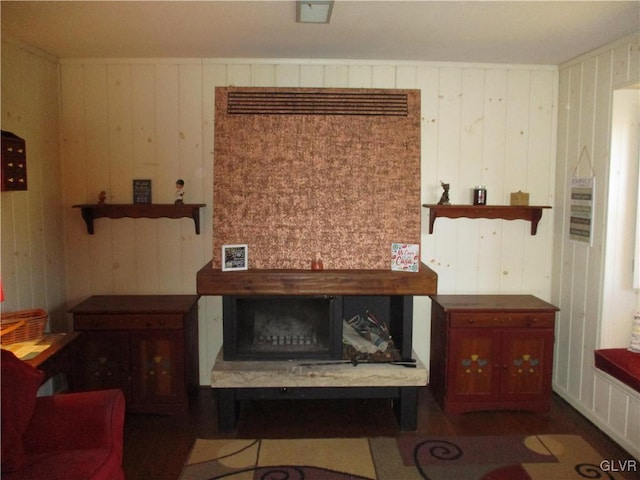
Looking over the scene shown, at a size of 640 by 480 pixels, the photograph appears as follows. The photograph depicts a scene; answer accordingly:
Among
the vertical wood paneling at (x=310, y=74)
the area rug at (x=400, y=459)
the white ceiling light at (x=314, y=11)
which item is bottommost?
the area rug at (x=400, y=459)

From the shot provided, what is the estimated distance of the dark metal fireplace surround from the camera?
3047 millimetres

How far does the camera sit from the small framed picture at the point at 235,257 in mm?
2965

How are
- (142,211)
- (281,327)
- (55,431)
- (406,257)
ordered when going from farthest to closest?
(142,211), (281,327), (406,257), (55,431)

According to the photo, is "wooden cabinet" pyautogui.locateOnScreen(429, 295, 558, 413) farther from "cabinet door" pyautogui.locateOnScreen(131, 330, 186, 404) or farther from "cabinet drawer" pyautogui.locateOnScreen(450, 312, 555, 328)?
"cabinet door" pyautogui.locateOnScreen(131, 330, 186, 404)

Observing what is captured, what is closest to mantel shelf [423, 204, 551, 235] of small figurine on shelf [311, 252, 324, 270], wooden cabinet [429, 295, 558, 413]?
wooden cabinet [429, 295, 558, 413]

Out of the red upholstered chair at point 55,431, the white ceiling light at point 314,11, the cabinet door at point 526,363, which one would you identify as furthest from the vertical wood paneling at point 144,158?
the cabinet door at point 526,363

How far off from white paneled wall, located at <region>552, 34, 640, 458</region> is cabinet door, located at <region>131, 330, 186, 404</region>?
8.55 ft

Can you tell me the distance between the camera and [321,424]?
10.3 feet

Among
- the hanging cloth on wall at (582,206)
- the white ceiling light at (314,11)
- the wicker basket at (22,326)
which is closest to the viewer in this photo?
the white ceiling light at (314,11)

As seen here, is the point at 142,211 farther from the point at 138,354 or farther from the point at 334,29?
the point at 334,29

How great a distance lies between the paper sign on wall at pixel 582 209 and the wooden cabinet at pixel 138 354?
261 centimetres

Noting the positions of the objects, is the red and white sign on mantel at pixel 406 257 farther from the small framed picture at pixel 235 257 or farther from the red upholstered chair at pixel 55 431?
the red upholstered chair at pixel 55 431

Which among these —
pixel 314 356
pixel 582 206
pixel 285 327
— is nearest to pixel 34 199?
pixel 285 327

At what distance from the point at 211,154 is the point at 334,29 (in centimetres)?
126
